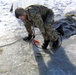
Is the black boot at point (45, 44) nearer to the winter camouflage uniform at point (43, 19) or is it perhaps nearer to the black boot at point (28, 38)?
the winter camouflage uniform at point (43, 19)

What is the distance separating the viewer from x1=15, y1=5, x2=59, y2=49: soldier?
453 cm

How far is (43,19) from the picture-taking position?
5.07 m

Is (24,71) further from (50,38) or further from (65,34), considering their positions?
(65,34)

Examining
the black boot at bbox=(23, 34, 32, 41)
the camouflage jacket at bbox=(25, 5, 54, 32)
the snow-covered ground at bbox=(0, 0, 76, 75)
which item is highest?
the camouflage jacket at bbox=(25, 5, 54, 32)

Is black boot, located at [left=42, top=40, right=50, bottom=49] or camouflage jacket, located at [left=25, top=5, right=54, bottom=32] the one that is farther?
black boot, located at [left=42, top=40, right=50, bottom=49]

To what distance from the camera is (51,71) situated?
4.46m

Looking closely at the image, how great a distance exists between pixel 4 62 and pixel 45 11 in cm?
150

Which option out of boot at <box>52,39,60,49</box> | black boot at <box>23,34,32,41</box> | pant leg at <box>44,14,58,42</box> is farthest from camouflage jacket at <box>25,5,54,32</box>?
black boot at <box>23,34,32,41</box>

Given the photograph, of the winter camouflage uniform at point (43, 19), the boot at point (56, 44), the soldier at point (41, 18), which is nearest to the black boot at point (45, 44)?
the soldier at point (41, 18)

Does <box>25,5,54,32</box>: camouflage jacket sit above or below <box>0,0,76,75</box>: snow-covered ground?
above

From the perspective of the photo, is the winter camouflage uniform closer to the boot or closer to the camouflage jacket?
the camouflage jacket

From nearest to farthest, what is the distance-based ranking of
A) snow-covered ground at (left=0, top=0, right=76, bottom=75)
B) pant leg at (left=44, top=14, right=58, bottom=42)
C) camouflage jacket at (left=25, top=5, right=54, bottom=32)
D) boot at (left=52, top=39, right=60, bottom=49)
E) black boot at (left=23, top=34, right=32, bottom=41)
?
snow-covered ground at (left=0, top=0, right=76, bottom=75), camouflage jacket at (left=25, top=5, right=54, bottom=32), pant leg at (left=44, top=14, right=58, bottom=42), boot at (left=52, top=39, right=60, bottom=49), black boot at (left=23, top=34, right=32, bottom=41)

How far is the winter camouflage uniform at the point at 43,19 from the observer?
4.64 meters

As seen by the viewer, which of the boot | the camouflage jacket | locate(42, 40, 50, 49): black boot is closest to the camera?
the camouflage jacket
